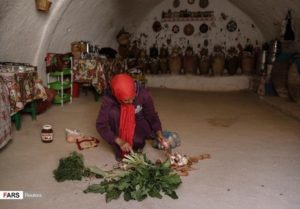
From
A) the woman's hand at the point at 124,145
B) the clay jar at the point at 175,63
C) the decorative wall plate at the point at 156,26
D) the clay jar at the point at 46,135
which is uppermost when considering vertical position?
the decorative wall plate at the point at 156,26

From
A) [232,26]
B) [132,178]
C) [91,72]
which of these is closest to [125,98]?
[132,178]

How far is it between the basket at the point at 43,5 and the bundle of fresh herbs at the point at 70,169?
2223 millimetres

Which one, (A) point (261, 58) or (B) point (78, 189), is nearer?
(B) point (78, 189)

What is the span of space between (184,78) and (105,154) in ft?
16.3

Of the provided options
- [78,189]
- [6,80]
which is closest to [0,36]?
[6,80]

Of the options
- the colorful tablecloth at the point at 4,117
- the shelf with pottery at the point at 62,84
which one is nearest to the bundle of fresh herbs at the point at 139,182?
the colorful tablecloth at the point at 4,117

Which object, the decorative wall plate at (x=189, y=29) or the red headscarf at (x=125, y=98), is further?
the decorative wall plate at (x=189, y=29)

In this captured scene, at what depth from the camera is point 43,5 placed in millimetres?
4074

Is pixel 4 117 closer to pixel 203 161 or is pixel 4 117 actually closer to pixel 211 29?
pixel 203 161

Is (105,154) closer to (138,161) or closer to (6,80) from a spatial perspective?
(138,161)

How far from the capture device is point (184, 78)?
7.68 metres

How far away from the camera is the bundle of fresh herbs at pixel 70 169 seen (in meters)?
2.41

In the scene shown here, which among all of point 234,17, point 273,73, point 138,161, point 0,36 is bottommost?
point 138,161

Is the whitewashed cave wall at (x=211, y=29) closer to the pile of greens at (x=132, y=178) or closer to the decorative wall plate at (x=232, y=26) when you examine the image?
the decorative wall plate at (x=232, y=26)
